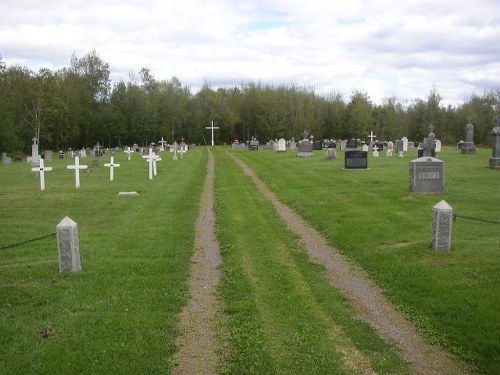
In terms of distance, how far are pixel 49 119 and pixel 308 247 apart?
63.0m

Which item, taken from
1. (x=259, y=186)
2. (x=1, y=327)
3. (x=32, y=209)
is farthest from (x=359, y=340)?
(x=259, y=186)

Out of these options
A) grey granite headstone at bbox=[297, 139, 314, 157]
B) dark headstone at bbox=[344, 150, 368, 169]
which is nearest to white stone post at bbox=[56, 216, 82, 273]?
dark headstone at bbox=[344, 150, 368, 169]

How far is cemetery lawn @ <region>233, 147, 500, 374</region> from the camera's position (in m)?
6.43

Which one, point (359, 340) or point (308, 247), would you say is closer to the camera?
point (359, 340)

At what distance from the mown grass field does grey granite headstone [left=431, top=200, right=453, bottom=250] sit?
0.20 m

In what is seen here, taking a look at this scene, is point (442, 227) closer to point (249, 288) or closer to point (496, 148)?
point (249, 288)

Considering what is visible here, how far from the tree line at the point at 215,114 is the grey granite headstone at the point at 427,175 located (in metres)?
55.4

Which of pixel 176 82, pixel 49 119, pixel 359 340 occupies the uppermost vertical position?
pixel 176 82

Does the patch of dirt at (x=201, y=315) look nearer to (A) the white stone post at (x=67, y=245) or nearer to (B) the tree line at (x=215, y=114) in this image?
(A) the white stone post at (x=67, y=245)

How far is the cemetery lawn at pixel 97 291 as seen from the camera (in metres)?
5.62

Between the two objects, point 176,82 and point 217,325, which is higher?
point 176,82

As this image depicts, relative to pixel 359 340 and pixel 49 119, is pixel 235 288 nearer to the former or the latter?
pixel 359 340

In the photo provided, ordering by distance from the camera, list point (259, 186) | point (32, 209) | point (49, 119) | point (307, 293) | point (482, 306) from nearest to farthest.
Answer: point (482, 306), point (307, 293), point (32, 209), point (259, 186), point (49, 119)

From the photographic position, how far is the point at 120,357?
5.58 metres
